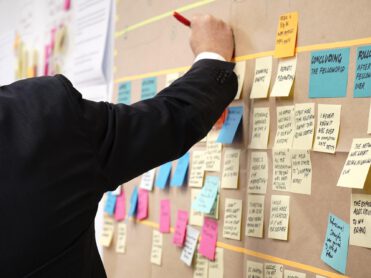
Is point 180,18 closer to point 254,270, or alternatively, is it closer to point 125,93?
point 125,93

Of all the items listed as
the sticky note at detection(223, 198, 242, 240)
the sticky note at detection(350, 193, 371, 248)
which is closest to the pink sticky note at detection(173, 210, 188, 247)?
the sticky note at detection(223, 198, 242, 240)

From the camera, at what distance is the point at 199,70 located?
93 cm

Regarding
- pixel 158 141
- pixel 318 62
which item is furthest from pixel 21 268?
pixel 318 62

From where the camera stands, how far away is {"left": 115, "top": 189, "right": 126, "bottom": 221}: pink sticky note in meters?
1.42

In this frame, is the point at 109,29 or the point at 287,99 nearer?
the point at 287,99

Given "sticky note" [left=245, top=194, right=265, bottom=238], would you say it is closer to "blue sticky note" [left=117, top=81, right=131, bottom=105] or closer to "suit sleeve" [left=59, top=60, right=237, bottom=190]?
"suit sleeve" [left=59, top=60, right=237, bottom=190]

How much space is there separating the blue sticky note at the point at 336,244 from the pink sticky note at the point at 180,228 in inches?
15.8

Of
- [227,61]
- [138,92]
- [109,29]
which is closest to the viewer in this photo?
[227,61]

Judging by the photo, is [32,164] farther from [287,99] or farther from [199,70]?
[287,99]

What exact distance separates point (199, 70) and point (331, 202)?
35 cm

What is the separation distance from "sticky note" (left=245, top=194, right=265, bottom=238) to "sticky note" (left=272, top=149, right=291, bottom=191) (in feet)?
0.16

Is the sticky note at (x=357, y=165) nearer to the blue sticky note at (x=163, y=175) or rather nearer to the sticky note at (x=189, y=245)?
the sticky note at (x=189, y=245)

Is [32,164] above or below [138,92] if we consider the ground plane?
below

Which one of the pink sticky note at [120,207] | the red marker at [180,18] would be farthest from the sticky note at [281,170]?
the pink sticky note at [120,207]
